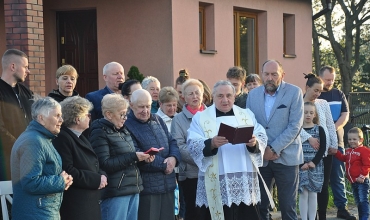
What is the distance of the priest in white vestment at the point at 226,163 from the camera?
667 centimetres

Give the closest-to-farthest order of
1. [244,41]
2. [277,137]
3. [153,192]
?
[153,192]
[277,137]
[244,41]

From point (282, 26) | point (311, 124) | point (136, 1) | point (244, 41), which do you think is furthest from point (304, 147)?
point (282, 26)

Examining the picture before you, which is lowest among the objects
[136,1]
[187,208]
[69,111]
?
[187,208]

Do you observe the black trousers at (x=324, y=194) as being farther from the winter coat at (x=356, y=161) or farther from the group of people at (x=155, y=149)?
the winter coat at (x=356, y=161)

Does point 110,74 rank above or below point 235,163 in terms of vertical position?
above

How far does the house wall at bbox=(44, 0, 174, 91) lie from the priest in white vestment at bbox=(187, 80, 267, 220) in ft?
20.4

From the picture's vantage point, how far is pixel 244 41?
16.5 m

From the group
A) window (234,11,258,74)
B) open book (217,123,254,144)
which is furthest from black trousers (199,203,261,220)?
window (234,11,258,74)

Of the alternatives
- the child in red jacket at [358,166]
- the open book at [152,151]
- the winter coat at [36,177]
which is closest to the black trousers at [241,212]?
the open book at [152,151]

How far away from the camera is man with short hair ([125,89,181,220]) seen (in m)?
6.37

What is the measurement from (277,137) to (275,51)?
10204mm

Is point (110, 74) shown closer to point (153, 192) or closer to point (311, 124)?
point (153, 192)

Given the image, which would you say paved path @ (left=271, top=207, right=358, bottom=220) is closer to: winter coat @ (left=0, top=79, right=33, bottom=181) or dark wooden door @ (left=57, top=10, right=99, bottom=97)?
winter coat @ (left=0, top=79, right=33, bottom=181)

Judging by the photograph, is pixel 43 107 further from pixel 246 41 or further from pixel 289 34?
pixel 289 34
